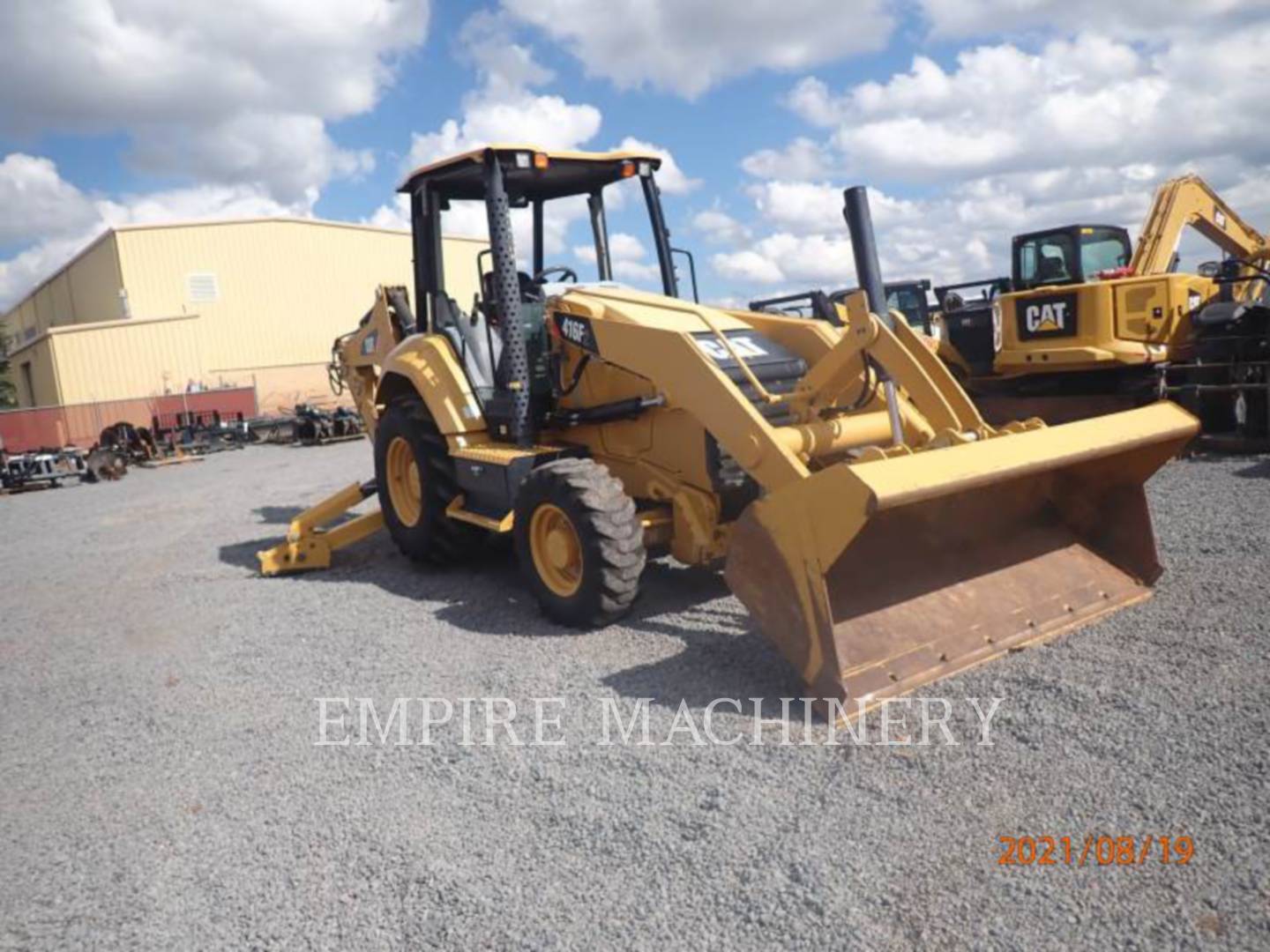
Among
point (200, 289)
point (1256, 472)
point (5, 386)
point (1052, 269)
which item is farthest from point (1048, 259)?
point (5, 386)

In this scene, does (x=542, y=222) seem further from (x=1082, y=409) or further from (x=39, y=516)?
(x=39, y=516)

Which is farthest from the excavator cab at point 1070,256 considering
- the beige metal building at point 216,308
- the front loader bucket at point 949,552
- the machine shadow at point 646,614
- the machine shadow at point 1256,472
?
the beige metal building at point 216,308

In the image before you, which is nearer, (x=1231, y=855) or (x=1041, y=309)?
(x=1231, y=855)

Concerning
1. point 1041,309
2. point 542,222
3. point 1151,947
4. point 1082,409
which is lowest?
point 1151,947

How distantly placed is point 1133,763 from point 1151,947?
0.97 m

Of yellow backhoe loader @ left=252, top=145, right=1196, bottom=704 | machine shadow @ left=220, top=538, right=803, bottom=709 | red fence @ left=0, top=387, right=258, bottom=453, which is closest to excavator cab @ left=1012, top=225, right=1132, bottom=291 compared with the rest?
yellow backhoe loader @ left=252, top=145, right=1196, bottom=704

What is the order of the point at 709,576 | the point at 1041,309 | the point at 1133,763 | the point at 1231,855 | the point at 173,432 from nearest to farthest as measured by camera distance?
the point at 1231,855, the point at 1133,763, the point at 709,576, the point at 1041,309, the point at 173,432

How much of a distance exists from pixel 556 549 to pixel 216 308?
30.1 meters

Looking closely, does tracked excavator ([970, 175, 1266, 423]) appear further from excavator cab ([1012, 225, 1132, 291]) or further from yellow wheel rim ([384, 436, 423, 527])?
yellow wheel rim ([384, 436, 423, 527])

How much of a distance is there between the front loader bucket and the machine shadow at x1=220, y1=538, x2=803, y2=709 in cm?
38

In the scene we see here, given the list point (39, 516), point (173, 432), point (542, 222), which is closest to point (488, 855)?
point (542, 222)

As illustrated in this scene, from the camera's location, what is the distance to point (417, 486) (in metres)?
6.87

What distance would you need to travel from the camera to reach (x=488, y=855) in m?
2.96

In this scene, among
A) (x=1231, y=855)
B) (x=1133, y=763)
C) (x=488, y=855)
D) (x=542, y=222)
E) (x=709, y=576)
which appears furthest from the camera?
(x=542, y=222)
